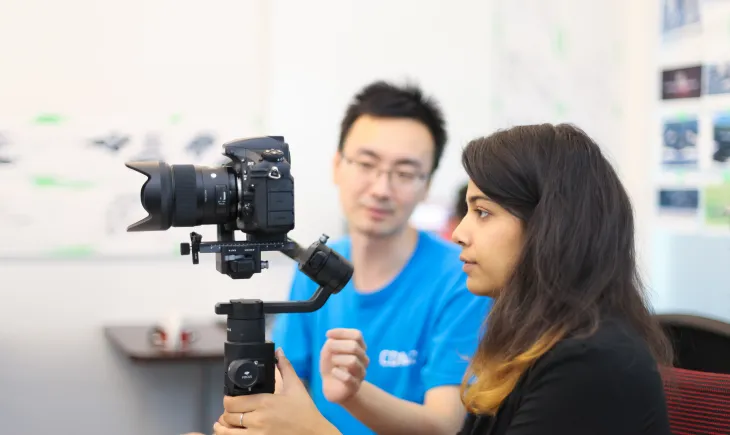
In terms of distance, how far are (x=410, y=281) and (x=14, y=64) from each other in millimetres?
1943

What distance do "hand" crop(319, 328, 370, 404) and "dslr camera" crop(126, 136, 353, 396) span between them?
9 centimetres

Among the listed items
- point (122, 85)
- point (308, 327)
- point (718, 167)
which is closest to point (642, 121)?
point (718, 167)

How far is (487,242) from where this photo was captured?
1.23m

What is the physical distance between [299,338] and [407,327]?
238mm

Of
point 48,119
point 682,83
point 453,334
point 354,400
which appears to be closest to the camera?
point 354,400

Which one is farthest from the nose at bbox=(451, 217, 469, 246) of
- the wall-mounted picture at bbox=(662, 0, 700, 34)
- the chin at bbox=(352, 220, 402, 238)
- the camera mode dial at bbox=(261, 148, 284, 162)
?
the wall-mounted picture at bbox=(662, 0, 700, 34)

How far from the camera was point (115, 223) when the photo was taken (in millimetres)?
3127

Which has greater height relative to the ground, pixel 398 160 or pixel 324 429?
pixel 398 160

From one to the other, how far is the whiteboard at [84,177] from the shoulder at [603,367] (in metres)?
2.15

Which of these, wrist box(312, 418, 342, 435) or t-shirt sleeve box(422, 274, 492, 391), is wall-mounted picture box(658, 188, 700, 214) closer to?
t-shirt sleeve box(422, 274, 492, 391)

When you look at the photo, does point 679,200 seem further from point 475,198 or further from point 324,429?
point 324,429

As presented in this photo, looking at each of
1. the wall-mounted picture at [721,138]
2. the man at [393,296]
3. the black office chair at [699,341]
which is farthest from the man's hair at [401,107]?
the wall-mounted picture at [721,138]

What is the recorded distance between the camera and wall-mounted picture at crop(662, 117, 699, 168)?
3443 mm

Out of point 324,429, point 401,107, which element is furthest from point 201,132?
point 324,429
